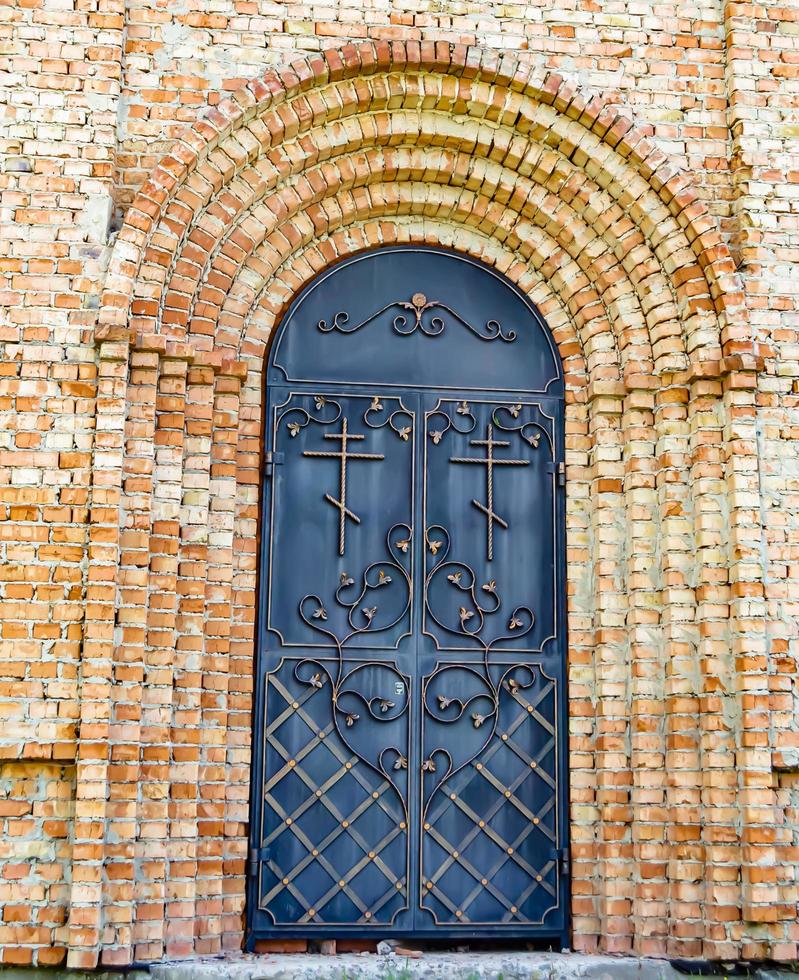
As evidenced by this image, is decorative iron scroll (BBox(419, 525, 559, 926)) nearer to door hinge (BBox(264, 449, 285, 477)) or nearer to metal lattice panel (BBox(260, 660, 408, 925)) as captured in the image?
metal lattice panel (BBox(260, 660, 408, 925))

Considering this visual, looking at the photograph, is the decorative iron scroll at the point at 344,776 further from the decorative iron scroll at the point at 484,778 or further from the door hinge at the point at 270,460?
the door hinge at the point at 270,460

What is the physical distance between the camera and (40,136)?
18.6 ft

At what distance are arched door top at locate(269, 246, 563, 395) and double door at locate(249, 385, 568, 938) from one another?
0.11 metres

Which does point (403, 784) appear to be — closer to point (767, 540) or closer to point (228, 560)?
point (228, 560)

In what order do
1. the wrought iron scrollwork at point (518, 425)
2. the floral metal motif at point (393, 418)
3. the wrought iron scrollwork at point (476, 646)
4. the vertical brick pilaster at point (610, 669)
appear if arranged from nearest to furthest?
1. the vertical brick pilaster at point (610, 669)
2. the wrought iron scrollwork at point (476, 646)
3. the floral metal motif at point (393, 418)
4. the wrought iron scrollwork at point (518, 425)

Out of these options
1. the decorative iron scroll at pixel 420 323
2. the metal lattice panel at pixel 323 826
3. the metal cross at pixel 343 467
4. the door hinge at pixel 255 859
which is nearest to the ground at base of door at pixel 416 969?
the metal lattice panel at pixel 323 826

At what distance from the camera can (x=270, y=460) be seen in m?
5.97

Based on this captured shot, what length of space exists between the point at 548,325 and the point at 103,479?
2409 mm

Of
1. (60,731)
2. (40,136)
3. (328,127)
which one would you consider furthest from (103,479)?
(328,127)

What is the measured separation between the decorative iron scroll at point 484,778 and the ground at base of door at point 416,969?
272mm

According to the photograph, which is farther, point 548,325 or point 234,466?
point 548,325

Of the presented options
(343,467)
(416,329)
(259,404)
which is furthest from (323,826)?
(416,329)

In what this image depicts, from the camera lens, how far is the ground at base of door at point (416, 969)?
16.6 ft

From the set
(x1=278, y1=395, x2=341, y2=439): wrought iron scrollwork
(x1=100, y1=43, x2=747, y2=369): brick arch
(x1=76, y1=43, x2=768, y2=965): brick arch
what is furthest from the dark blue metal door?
(x1=100, y1=43, x2=747, y2=369): brick arch
